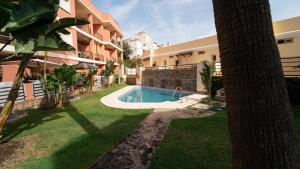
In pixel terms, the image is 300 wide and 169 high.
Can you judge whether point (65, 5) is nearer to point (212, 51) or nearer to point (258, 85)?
point (212, 51)

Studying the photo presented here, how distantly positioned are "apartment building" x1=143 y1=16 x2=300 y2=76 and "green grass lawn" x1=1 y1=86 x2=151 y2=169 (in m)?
11.9

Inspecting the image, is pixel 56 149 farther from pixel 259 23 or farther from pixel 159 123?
pixel 259 23

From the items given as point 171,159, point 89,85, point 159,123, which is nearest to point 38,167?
point 171,159

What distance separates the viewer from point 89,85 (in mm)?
21453

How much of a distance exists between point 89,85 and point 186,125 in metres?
15.5

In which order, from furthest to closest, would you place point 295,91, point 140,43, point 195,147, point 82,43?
point 140,43, point 82,43, point 295,91, point 195,147

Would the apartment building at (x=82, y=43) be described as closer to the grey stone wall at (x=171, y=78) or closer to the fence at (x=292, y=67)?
the grey stone wall at (x=171, y=78)

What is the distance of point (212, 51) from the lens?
28406 millimetres

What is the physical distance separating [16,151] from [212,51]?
2685cm

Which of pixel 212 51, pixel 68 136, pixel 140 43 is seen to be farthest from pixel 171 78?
pixel 140 43

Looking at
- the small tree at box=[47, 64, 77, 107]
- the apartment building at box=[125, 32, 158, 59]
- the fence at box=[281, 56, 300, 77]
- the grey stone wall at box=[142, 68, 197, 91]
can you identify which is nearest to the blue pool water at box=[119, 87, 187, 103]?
the grey stone wall at box=[142, 68, 197, 91]

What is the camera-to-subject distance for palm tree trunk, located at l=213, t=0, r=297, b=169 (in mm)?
1680

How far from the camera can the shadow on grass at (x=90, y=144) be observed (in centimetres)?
540

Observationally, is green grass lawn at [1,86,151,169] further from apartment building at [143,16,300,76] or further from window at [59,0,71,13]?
window at [59,0,71,13]
